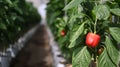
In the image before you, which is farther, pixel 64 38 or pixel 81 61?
pixel 64 38

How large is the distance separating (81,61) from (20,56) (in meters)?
7.69

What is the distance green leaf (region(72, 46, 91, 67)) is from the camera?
375 cm

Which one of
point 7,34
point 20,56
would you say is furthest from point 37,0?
point 7,34

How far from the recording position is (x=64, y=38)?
20.7 ft

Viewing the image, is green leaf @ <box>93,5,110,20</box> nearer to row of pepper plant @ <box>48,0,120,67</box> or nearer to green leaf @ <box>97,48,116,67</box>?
row of pepper plant @ <box>48,0,120,67</box>

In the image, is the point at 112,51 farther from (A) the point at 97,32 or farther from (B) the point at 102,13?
(B) the point at 102,13

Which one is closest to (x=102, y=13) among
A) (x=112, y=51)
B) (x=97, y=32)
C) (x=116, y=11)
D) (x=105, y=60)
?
(x=116, y=11)

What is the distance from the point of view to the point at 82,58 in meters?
3.76

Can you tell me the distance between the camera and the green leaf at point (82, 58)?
147 inches

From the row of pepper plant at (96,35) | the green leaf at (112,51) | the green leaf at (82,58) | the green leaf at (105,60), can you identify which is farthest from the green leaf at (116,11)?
the green leaf at (82,58)

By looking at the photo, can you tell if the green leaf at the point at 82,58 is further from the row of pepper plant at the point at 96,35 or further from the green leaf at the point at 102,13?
the green leaf at the point at 102,13

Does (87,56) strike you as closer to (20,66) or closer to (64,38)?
(64,38)

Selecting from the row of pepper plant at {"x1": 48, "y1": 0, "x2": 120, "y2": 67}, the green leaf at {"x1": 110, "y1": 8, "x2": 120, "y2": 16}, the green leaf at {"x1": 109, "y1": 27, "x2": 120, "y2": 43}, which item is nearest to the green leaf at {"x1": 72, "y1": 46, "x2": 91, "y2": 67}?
the row of pepper plant at {"x1": 48, "y1": 0, "x2": 120, "y2": 67}

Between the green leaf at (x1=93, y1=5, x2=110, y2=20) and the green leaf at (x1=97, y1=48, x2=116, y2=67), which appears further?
the green leaf at (x1=97, y1=48, x2=116, y2=67)
